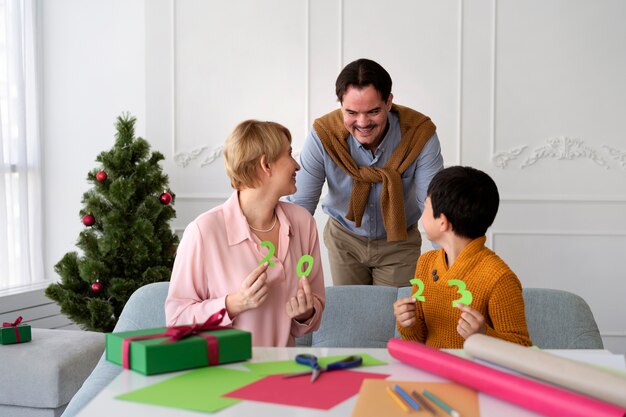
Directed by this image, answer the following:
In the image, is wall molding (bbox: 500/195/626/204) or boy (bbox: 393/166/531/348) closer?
boy (bbox: 393/166/531/348)

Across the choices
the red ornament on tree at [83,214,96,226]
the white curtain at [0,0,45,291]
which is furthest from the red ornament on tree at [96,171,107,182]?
the white curtain at [0,0,45,291]

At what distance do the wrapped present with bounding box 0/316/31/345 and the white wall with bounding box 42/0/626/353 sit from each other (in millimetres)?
1932

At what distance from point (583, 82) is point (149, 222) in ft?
9.54

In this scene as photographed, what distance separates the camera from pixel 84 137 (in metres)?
5.37

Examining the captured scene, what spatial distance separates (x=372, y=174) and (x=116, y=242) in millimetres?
1772

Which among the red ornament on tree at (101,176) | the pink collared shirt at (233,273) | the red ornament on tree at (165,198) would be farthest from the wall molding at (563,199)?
the pink collared shirt at (233,273)

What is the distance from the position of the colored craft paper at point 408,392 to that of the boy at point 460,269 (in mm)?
707

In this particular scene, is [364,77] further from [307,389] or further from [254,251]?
[307,389]

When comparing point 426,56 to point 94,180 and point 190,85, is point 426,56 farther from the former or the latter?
point 94,180

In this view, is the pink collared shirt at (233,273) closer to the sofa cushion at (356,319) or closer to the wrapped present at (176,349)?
the sofa cushion at (356,319)

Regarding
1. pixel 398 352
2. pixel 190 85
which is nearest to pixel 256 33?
pixel 190 85

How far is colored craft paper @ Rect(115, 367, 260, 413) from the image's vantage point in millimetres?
1087

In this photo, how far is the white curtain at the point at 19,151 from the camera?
15.9 feet

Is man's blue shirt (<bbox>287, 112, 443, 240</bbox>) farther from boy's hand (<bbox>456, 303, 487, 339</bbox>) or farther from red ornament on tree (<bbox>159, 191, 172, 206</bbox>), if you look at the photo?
boy's hand (<bbox>456, 303, 487, 339</bbox>)
